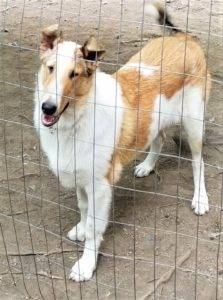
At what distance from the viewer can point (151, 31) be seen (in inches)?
306

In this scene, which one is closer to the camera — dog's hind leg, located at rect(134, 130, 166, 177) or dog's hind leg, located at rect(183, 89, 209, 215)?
dog's hind leg, located at rect(183, 89, 209, 215)

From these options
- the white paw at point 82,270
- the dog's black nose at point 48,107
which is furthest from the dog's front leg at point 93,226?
the dog's black nose at point 48,107

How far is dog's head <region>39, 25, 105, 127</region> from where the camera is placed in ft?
11.8

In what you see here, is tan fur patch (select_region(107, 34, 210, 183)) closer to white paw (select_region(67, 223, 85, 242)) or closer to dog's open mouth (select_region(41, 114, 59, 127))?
white paw (select_region(67, 223, 85, 242))

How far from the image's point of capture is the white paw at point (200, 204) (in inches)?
184

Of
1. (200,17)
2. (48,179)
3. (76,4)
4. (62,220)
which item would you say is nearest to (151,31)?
(200,17)

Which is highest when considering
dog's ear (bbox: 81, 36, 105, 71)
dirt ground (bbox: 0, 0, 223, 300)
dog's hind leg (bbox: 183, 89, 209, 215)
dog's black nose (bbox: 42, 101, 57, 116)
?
dog's ear (bbox: 81, 36, 105, 71)

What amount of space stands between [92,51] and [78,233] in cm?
143

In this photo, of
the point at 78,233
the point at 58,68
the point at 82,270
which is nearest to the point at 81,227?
the point at 78,233

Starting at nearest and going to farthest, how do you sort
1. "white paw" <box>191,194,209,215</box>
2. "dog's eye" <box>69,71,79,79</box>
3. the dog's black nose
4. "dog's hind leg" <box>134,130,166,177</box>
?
the dog's black nose → "dog's eye" <box>69,71,79,79</box> → "white paw" <box>191,194,209,215</box> → "dog's hind leg" <box>134,130,166,177</box>

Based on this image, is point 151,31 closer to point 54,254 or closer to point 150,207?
point 150,207

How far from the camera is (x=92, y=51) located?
3.65 meters

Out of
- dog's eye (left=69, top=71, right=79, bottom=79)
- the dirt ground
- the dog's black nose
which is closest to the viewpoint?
the dog's black nose

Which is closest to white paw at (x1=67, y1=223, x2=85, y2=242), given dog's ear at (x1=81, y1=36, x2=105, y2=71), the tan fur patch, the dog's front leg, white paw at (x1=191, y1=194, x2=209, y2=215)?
the dog's front leg
